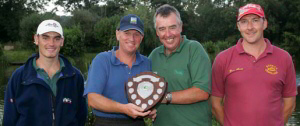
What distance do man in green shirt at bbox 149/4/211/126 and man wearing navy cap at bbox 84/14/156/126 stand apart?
25 centimetres

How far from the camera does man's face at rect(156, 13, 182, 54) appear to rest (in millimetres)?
3375

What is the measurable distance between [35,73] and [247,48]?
102 inches

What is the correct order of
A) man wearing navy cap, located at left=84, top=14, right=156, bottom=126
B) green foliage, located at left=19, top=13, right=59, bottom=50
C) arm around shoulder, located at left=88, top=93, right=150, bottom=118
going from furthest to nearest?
green foliage, located at left=19, top=13, right=59, bottom=50 → man wearing navy cap, located at left=84, top=14, right=156, bottom=126 → arm around shoulder, located at left=88, top=93, right=150, bottom=118

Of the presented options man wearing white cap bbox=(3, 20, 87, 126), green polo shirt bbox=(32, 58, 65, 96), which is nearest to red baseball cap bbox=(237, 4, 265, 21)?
man wearing white cap bbox=(3, 20, 87, 126)

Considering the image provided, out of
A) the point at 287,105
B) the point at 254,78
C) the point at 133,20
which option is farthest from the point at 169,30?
the point at 287,105

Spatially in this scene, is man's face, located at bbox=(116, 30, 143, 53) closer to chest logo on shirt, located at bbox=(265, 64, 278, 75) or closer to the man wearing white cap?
the man wearing white cap

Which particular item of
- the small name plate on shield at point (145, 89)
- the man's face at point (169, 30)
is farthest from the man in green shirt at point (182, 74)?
the small name plate on shield at point (145, 89)

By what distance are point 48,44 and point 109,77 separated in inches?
39.8

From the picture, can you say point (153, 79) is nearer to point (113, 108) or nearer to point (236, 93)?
point (113, 108)

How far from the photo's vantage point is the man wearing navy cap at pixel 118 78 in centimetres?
302

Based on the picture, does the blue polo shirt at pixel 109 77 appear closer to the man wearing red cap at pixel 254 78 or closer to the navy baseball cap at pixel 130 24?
the navy baseball cap at pixel 130 24

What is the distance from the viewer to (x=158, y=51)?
3.70m

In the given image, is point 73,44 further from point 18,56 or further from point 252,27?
point 252,27

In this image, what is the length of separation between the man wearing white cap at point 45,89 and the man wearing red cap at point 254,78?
188cm
